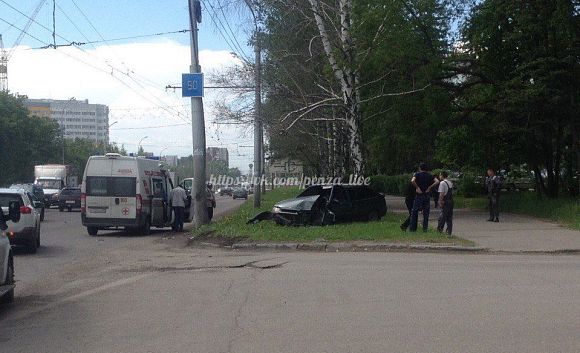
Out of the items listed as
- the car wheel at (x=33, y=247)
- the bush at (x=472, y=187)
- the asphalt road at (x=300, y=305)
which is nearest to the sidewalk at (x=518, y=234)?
the asphalt road at (x=300, y=305)

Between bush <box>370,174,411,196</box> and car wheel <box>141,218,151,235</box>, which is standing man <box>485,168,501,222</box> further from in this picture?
bush <box>370,174,411,196</box>

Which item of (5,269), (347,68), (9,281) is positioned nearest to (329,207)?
(347,68)

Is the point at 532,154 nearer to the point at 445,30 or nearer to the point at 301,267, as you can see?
the point at 445,30

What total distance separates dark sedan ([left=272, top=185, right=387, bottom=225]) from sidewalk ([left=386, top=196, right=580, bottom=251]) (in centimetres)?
285

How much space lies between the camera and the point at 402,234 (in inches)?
701

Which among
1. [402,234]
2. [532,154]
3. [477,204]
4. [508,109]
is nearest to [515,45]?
[508,109]

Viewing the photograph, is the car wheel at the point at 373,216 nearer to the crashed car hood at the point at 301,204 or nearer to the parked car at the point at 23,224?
the crashed car hood at the point at 301,204

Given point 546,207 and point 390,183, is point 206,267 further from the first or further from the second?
point 390,183

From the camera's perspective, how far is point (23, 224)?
16.8m

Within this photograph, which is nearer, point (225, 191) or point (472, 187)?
point (472, 187)

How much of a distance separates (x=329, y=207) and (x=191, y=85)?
584 cm

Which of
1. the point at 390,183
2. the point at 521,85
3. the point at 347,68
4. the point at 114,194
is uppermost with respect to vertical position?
the point at 347,68

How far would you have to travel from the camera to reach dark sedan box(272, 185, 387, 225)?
68.2ft

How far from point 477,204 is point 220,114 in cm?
1294
